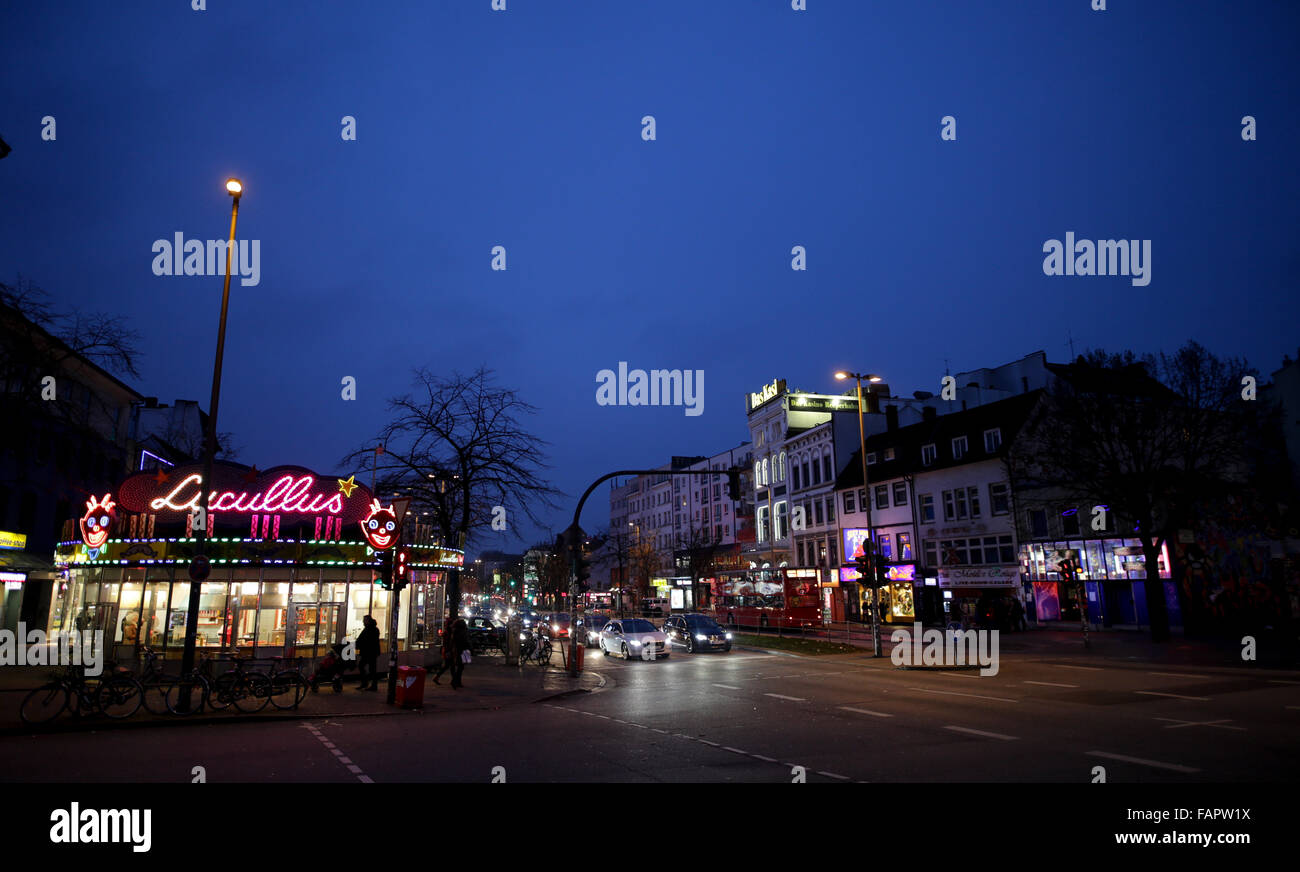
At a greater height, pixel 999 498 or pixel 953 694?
pixel 999 498

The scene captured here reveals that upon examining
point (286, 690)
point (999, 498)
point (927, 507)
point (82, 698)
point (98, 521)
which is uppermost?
point (999, 498)

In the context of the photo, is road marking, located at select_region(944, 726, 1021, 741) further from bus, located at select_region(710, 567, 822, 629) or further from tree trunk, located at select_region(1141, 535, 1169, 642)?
bus, located at select_region(710, 567, 822, 629)

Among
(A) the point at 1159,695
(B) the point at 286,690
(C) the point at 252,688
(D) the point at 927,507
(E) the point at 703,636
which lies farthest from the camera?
(D) the point at 927,507

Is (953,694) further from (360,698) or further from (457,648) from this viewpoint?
(360,698)

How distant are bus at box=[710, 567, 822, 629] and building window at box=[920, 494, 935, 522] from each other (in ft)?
28.4

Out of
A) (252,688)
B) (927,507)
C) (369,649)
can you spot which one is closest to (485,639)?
(369,649)

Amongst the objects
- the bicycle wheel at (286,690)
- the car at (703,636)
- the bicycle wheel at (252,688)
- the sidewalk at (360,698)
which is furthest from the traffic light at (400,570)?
the car at (703,636)

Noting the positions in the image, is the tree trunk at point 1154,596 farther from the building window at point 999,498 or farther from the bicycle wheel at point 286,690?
the bicycle wheel at point 286,690

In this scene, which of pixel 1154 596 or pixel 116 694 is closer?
pixel 116 694

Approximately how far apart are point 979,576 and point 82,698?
41847 mm

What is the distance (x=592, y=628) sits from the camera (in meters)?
44.8

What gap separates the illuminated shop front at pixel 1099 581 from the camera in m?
36.5

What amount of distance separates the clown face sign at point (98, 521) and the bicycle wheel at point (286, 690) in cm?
833
